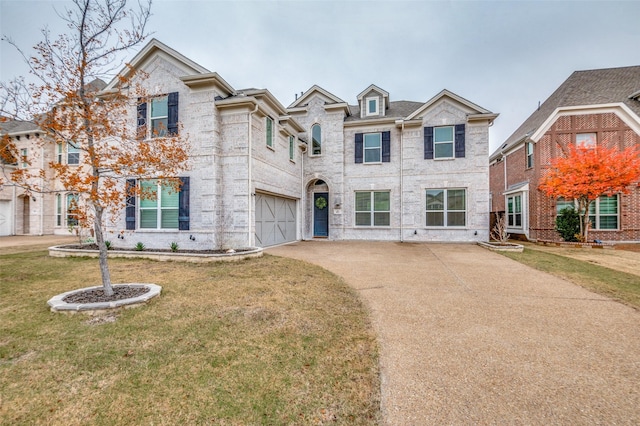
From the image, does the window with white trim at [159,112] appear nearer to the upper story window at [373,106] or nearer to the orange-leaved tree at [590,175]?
the upper story window at [373,106]

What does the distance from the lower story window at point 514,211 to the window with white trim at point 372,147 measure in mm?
8521

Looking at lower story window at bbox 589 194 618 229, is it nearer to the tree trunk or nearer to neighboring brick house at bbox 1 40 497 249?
neighboring brick house at bbox 1 40 497 249

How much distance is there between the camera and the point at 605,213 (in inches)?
523

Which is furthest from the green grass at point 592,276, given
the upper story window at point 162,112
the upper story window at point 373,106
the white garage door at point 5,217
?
the white garage door at point 5,217

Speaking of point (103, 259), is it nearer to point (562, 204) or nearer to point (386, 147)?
point (386, 147)

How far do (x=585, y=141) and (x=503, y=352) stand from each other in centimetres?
1647

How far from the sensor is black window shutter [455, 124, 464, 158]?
13.4 metres

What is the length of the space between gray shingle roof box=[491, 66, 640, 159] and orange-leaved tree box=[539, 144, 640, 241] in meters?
3.18

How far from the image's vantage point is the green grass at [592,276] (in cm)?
511

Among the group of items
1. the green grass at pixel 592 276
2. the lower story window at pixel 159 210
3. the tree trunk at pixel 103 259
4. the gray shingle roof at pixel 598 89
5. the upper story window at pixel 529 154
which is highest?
the gray shingle roof at pixel 598 89

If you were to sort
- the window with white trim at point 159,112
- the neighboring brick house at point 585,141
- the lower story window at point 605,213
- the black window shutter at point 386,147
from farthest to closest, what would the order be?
1. the black window shutter at point 386,147
2. the lower story window at point 605,213
3. the neighboring brick house at point 585,141
4. the window with white trim at point 159,112

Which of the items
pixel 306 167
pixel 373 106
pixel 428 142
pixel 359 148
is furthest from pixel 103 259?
pixel 373 106

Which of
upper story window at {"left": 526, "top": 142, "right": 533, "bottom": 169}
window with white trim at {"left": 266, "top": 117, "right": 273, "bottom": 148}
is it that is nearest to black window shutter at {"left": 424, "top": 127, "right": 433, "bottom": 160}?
upper story window at {"left": 526, "top": 142, "right": 533, "bottom": 169}

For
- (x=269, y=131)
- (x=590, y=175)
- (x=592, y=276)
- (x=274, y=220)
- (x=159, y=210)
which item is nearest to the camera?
(x=592, y=276)
